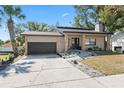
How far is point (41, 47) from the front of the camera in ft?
70.5

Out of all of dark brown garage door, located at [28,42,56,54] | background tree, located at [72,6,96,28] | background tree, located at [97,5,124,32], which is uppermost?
background tree, located at [72,6,96,28]

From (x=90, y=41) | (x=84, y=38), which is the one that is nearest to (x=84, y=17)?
(x=90, y=41)

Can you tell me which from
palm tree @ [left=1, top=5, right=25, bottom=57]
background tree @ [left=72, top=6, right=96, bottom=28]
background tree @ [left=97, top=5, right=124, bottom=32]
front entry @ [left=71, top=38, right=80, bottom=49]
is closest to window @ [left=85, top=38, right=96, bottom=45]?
front entry @ [left=71, top=38, right=80, bottom=49]

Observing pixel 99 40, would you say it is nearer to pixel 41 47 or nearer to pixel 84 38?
pixel 84 38

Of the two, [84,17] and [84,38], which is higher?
[84,17]

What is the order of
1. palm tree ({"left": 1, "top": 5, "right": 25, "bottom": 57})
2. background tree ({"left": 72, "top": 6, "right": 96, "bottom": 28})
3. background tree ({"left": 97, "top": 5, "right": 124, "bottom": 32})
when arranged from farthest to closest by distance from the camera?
background tree ({"left": 72, "top": 6, "right": 96, "bottom": 28})
palm tree ({"left": 1, "top": 5, "right": 25, "bottom": 57})
background tree ({"left": 97, "top": 5, "right": 124, "bottom": 32})

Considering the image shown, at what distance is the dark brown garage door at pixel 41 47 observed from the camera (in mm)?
20953

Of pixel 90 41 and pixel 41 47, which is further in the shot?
pixel 90 41

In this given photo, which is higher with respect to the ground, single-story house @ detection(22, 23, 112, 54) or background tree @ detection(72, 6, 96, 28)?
background tree @ detection(72, 6, 96, 28)

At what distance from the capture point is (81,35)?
877 inches

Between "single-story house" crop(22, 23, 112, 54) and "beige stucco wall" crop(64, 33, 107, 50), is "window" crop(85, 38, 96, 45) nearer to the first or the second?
"single-story house" crop(22, 23, 112, 54)

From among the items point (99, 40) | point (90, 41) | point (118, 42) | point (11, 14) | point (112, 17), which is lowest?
point (118, 42)

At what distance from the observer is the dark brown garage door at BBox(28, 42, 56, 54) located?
20953 mm
